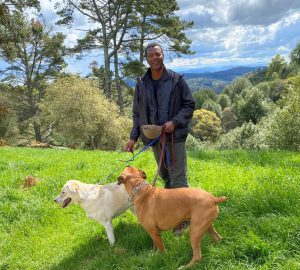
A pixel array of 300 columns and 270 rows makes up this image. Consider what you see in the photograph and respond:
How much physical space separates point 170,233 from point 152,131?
155 cm

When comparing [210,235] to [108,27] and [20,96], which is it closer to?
[108,27]

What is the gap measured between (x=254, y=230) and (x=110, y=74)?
32.4 meters

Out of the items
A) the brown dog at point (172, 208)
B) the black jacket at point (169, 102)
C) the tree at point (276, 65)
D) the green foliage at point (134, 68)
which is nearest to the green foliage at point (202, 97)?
the tree at point (276, 65)

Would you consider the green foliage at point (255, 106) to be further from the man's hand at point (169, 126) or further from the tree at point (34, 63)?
the man's hand at point (169, 126)

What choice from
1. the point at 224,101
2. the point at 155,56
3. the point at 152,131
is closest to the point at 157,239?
the point at 152,131

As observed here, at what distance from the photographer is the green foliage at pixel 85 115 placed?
110 ft

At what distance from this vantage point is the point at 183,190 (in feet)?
15.2

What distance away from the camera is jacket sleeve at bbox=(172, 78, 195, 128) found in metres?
5.23

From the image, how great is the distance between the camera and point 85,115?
110 ft

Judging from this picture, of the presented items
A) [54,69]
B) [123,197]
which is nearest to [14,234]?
[123,197]

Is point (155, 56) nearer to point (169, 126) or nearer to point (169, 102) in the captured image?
point (169, 102)

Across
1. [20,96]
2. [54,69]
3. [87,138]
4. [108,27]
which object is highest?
[108,27]

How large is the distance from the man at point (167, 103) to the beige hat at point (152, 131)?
0.11 m

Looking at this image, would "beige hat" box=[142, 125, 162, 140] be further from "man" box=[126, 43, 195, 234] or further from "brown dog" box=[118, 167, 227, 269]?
"brown dog" box=[118, 167, 227, 269]
